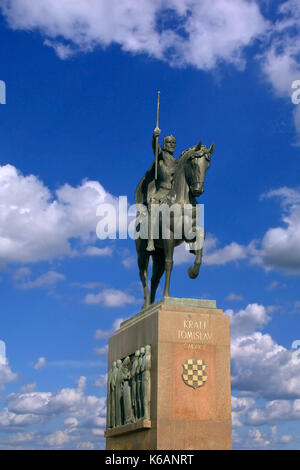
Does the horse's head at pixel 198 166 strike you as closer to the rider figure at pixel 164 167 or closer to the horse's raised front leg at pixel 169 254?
the rider figure at pixel 164 167

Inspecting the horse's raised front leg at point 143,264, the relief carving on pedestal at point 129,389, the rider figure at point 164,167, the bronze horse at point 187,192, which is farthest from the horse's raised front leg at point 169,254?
the relief carving on pedestal at point 129,389

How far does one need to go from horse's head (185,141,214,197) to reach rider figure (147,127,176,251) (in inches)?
57.7

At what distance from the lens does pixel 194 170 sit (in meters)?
19.9

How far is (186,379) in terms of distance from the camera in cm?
1786

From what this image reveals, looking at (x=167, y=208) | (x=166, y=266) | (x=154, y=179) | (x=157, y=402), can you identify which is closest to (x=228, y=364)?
(x=157, y=402)

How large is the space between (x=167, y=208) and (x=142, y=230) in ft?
5.67

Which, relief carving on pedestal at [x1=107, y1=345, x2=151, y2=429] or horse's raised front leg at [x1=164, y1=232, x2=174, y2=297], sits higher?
horse's raised front leg at [x1=164, y1=232, x2=174, y2=297]

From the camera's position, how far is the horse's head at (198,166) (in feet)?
65.1

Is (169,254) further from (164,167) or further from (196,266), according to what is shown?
(164,167)

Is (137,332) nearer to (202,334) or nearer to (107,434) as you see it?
(202,334)

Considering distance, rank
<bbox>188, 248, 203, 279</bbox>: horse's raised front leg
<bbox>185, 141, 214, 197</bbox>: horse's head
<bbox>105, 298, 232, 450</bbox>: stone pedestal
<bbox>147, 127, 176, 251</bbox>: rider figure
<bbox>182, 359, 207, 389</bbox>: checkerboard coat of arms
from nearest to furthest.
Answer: <bbox>105, 298, 232, 450</bbox>: stone pedestal
<bbox>182, 359, 207, 389</bbox>: checkerboard coat of arms
<bbox>185, 141, 214, 197</bbox>: horse's head
<bbox>188, 248, 203, 279</bbox>: horse's raised front leg
<bbox>147, 127, 176, 251</bbox>: rider figure

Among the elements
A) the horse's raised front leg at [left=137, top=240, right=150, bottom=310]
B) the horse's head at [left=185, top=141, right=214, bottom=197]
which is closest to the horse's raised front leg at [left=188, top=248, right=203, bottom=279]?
the horse's head at [left=185, top=141, right=214, bottom=197]

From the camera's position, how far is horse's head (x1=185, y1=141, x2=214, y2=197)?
19.8 meters

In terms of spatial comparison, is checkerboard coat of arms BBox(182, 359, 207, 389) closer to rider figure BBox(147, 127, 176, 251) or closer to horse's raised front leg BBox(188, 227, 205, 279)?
horse's raised front leg BBox(188, 227, 205, 279)
